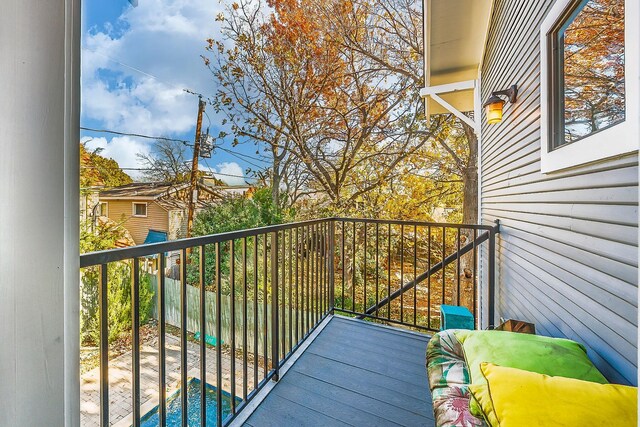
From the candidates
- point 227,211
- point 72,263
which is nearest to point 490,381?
point 72,263

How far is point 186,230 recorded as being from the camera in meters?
9.20

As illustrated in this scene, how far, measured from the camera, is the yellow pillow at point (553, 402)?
799 mm

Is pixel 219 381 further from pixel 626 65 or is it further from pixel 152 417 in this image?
pixel 152 417

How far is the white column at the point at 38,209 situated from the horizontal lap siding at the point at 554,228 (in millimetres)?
1740

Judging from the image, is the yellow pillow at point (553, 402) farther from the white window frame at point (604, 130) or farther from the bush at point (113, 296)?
the bush at point (113, 296)

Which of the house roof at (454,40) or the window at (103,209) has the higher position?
the house roof at (454,40)

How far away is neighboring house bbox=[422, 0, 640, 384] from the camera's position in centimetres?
113

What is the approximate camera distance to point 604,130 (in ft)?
4.15

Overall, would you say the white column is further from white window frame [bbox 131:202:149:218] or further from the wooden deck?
white window frame [bbox 131:202:149:218]

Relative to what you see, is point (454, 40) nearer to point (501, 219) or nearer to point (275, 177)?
point (501, 219)

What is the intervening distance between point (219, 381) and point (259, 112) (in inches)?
325

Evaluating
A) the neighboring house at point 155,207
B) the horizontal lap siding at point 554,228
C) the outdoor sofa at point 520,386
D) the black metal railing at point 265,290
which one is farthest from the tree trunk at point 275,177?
the outdoor sofa at point 520,386


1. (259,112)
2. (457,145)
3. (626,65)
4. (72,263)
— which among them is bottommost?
(72,263)

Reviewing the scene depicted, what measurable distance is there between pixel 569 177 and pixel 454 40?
3.09m
